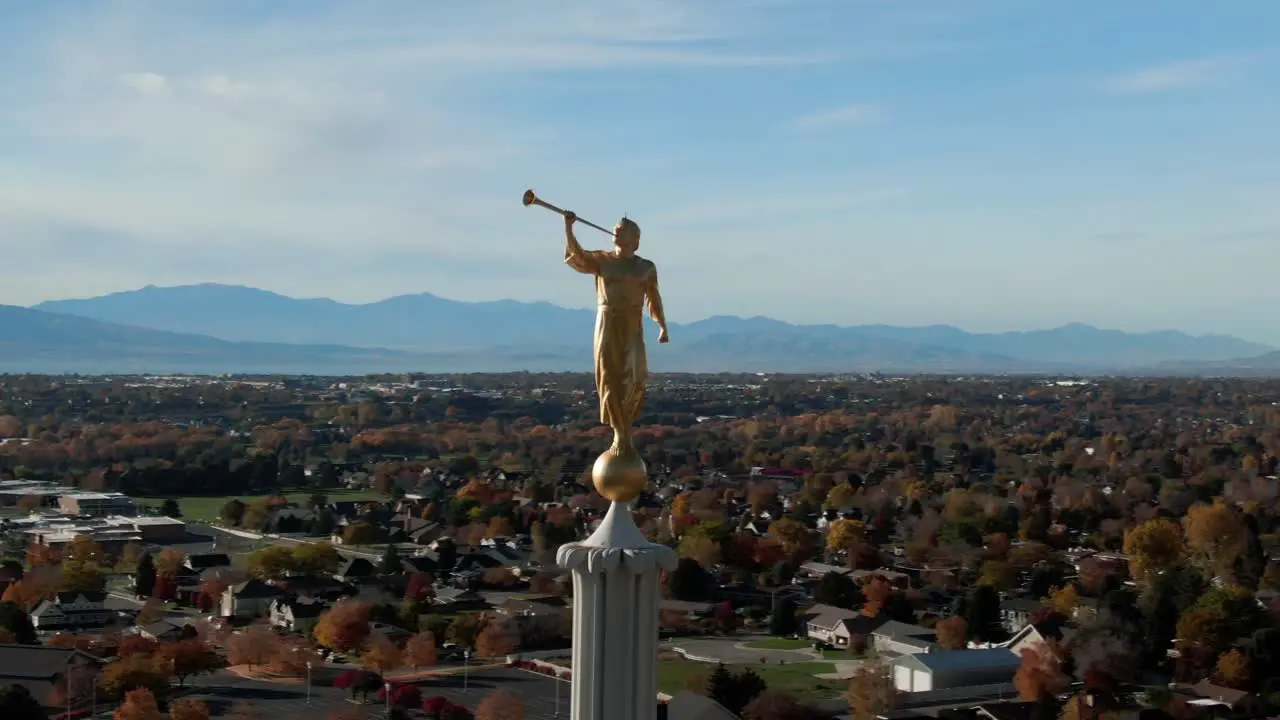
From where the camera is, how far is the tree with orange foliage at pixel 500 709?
119 feet

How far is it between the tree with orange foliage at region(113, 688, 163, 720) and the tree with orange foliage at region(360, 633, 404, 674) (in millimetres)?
7856

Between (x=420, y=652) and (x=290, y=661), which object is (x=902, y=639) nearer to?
(x=420, y=652)

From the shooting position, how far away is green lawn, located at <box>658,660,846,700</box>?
4169cm

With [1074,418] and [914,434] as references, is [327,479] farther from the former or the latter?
[1074,418]

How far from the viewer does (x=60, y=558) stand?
60.6 metres

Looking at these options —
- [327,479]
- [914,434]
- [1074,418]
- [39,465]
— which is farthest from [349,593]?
[1074,418]

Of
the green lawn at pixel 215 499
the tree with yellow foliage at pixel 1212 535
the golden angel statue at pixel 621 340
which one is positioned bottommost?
the green lawn at pixel 215 499

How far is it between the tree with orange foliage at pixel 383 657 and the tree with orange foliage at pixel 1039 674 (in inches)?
639

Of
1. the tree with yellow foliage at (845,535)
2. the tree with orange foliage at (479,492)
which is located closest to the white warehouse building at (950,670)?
the tree with yellow foliage at (845,535)

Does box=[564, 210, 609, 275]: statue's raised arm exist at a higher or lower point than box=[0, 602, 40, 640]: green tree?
higher

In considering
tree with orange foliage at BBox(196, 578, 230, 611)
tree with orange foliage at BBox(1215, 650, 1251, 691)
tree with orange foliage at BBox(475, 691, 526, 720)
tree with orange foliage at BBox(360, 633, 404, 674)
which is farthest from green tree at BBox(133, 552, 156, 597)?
tree with orange foliage at BBox(1215, 650, 1251, 691)

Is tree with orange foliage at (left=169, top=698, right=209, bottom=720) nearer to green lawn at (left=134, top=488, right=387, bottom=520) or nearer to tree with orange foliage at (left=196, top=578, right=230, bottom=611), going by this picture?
tree with orange foliage at (left=196, top=578, right=230, bottom=611)

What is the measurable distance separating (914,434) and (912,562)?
76.6 meters

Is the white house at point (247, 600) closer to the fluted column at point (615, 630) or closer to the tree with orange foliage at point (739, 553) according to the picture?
the tree with orange foliage at point (739, 553)
